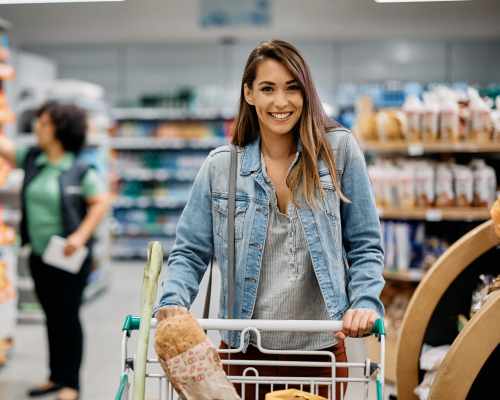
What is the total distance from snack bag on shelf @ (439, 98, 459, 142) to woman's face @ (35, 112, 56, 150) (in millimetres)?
2393

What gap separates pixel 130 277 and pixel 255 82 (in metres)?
7.38

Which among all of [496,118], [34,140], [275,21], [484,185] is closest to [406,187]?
[484,185]

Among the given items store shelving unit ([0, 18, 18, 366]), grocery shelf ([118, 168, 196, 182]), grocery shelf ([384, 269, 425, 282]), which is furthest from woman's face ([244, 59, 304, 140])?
grocery shelf ([118, 168, 196, 182])

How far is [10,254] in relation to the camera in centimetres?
512

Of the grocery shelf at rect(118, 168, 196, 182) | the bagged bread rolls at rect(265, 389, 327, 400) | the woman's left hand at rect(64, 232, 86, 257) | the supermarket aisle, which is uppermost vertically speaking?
the grocery shelf at rect(118, 168, 196, 182)

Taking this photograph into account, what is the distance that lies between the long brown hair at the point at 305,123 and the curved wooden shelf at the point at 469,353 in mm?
486

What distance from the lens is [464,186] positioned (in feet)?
14.3

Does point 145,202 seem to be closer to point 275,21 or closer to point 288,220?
point 275,21

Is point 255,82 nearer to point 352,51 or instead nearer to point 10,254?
point 10,254

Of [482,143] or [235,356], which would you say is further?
[482,143]

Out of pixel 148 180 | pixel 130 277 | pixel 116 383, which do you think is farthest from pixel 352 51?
pixel 116 383

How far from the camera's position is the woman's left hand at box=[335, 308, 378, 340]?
154 centimetres

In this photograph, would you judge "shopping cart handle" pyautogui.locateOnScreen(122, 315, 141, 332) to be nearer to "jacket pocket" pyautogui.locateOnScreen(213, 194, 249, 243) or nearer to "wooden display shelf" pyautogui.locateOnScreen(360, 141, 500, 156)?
"jacket pocket" pyautogui.locateOnScreen(213, 194, 249, 243)

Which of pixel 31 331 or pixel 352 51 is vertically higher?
pixel 352 51
